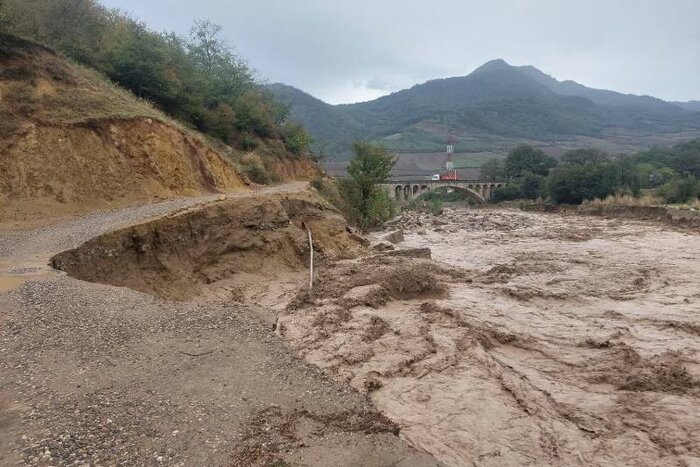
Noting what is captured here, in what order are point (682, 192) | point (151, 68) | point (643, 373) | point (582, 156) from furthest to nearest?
point (582, 156)
point (682, 192)
point (151, 68)
point (643, 373)

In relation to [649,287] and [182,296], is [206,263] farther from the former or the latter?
[649,287]

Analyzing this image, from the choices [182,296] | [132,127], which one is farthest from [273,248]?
[132,127]

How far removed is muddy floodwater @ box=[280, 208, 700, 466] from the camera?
7359 millimetres

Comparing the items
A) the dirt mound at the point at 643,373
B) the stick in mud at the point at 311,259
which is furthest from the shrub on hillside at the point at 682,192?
the dirt mound at the point at 643,373

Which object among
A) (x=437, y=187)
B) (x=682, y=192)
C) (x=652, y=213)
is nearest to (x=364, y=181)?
(x=652, y=213)

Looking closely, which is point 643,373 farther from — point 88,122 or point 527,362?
point 88,122

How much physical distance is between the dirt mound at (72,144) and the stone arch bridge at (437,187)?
66.5m

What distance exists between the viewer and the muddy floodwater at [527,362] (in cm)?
736

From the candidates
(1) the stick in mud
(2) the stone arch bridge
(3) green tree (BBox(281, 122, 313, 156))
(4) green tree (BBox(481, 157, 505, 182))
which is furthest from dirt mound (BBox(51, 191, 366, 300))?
(4) green tree (BBox(481, 157, 505, 182))

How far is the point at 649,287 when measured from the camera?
19219 millimetres

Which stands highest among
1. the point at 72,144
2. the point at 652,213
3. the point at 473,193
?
the point at 72,144

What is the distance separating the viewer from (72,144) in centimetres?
1933

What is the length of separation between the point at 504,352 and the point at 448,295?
201 inches

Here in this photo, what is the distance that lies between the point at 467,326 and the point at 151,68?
87.6 feet
